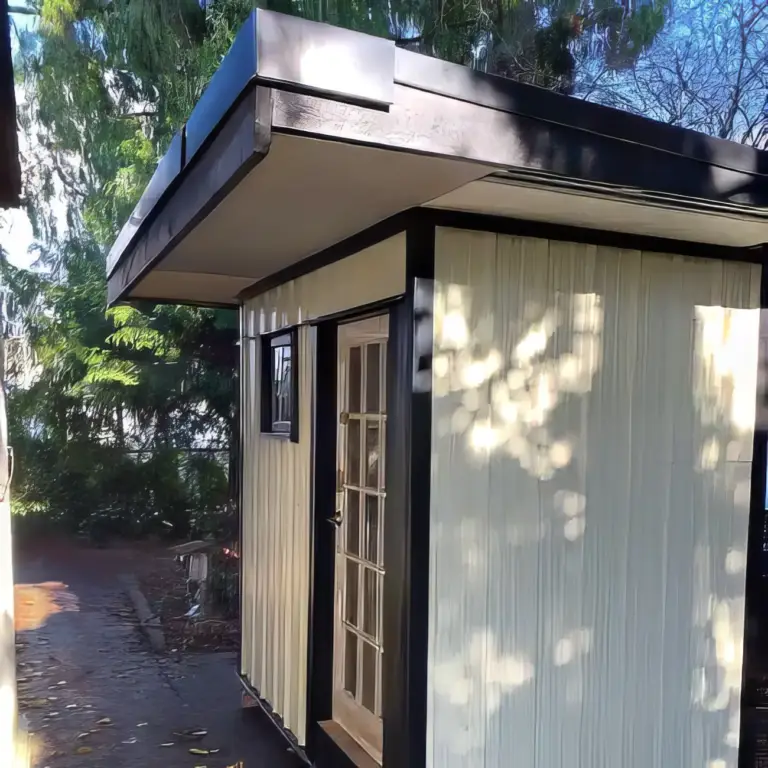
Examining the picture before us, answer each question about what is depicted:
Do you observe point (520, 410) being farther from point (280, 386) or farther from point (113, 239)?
point (113, 239)

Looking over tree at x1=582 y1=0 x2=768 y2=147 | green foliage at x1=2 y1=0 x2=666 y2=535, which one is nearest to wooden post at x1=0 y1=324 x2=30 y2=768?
green foliage at x1=2 y1=0 x2=666 y2=535

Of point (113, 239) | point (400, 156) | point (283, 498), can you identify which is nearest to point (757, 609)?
point (283, 498)

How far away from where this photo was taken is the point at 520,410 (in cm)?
241

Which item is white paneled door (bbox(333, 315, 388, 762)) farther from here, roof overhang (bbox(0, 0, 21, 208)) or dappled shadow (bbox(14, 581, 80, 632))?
dappled shadow (bbox(14, 581, 80, 632))

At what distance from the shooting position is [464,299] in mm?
2322

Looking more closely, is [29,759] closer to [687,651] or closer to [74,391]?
[687,651]

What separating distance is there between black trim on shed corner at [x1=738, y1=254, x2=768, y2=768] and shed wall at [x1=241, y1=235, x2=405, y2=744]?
160 cm

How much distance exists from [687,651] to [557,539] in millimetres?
794

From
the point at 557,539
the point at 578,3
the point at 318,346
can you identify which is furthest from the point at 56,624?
the point at 578,3

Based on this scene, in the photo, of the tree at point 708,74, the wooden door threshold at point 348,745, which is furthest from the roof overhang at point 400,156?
the tree at point 708,74

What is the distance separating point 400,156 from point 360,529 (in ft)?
6.07

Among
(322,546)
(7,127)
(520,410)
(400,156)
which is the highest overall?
(7,127)

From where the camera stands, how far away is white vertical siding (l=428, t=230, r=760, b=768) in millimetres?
2316

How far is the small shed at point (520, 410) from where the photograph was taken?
74.2 inches
